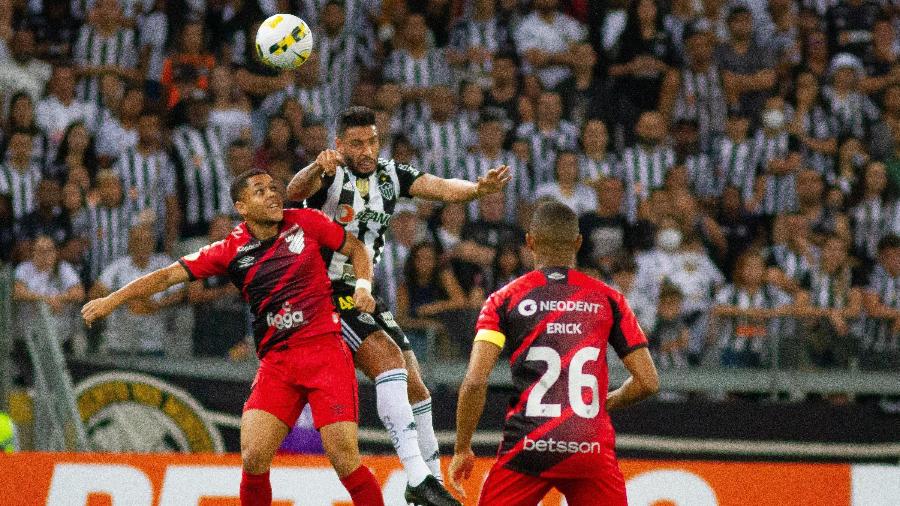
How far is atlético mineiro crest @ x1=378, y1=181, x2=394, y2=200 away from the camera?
25.7ft

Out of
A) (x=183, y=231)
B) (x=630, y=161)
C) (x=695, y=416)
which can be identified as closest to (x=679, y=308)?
(x=695, y=416)

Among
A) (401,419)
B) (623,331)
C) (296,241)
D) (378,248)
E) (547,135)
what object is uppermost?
(547,135)

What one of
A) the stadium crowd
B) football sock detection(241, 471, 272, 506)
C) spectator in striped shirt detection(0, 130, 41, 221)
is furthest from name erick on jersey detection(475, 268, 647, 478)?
spectator in striped shirt detection(0, 130, 41, 221)

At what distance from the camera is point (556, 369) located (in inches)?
238

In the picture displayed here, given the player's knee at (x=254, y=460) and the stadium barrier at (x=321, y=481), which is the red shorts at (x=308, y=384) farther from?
the stadium barrier at (x=321, y=481)

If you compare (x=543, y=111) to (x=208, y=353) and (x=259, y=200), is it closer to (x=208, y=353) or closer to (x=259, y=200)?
(x=208, y=353)

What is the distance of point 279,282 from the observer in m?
7.39

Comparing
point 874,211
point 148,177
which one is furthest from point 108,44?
point 874,211

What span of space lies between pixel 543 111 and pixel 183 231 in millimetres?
3506

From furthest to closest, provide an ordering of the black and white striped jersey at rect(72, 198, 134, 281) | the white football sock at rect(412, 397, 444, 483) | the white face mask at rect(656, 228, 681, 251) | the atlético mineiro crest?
1. the white face mask at rect(656, 228, 681, 251)
2. the black and white striped jersey at rect(72, 198, 134, 281)
3. the white football sock at rect(412, 397, 444, 483)
4. the atlético mineiro crest

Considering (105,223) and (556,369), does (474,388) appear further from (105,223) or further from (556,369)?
(105,223)

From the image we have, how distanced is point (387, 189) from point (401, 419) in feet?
4.24

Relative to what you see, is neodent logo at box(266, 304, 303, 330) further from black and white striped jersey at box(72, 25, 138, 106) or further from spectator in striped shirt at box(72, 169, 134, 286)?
black and white striped jersey at box(72, 25, 138, 106)

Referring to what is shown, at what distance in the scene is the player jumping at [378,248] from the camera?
7527mm
